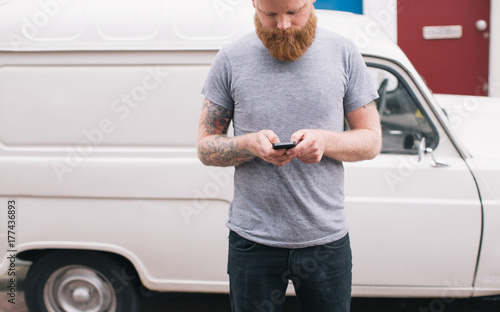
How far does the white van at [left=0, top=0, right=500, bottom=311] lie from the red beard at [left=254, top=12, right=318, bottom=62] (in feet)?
3.51

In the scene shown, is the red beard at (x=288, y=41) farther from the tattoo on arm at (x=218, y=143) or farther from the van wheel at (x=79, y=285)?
the van wheel at (x=79, y=285)

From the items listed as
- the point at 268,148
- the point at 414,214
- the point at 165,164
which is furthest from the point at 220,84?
the point at 414,214

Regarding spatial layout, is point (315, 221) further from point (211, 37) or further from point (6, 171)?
point (6, 171)

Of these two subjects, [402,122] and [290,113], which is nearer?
[290,113]

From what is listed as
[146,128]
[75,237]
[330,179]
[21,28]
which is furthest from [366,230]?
[21,28]

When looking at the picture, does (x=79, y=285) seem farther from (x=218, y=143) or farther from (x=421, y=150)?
(x=421, y=150)

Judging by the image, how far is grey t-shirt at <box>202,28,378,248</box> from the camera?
1598 mm

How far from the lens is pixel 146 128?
2688mm

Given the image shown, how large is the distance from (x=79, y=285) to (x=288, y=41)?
6.92ft

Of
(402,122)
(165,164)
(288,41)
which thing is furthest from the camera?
(402,122)

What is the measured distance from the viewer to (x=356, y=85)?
166 centimetres

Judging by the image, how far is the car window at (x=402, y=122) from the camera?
107 inches

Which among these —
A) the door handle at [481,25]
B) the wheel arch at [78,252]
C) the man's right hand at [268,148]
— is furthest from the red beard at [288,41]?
the door handle at [481,25]

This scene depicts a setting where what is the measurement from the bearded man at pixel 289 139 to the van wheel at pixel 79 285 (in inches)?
54.6
